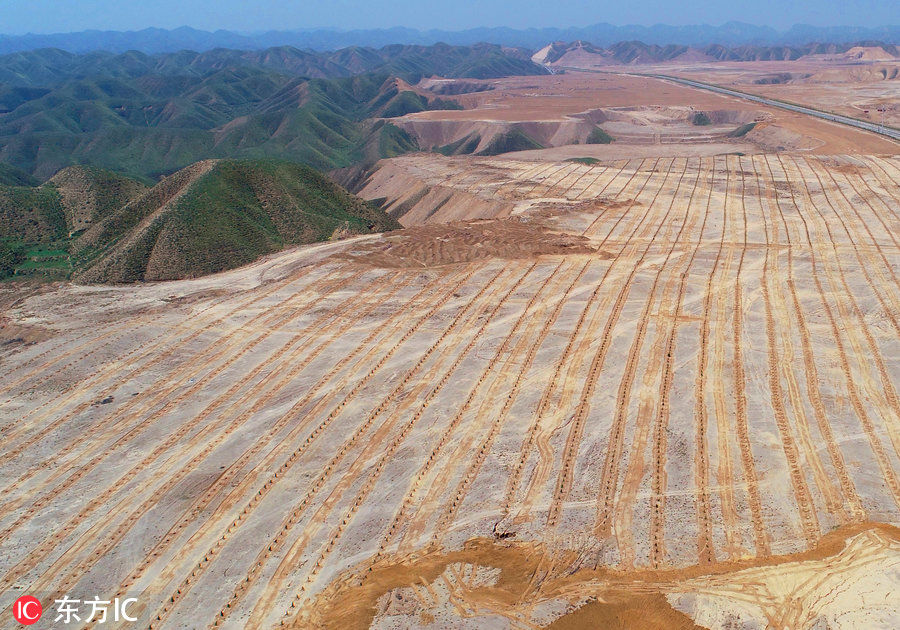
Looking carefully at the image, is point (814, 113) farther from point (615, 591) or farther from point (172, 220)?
point (615, 591)

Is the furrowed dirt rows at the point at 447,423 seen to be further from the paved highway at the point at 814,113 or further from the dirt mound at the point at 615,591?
the paved highway at the point at 814,113

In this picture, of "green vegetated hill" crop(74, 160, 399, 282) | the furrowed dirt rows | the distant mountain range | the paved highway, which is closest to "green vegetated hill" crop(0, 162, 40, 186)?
"green vegetated hill" crop(74, 160, 399, 282)

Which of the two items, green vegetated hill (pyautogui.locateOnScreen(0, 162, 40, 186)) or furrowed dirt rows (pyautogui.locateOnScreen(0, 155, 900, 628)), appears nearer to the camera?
furrowed dirt rows (pyautogui.locateOnScreen(0, 155, 900, 628))

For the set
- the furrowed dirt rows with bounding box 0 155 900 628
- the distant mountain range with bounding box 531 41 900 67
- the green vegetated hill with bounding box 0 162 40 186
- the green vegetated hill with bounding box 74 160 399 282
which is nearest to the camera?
the furrowed dirt rows with bounding box 0 155 900 628

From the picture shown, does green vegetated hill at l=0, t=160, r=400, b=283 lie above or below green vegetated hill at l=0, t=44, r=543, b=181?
below

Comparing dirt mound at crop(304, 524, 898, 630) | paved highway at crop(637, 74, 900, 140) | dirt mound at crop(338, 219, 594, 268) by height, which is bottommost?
dirt mound at crop(304, 524, 898, 630)

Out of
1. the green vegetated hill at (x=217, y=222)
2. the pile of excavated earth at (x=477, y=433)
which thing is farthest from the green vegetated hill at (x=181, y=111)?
the pile of excavated earth at (x=477, y=433)

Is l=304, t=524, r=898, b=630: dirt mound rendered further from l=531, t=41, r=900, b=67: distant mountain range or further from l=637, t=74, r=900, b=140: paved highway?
l=531, t=41, r=900, b=67: distant mountain range

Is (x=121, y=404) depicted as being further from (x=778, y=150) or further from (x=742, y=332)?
(x=778, y=150)
